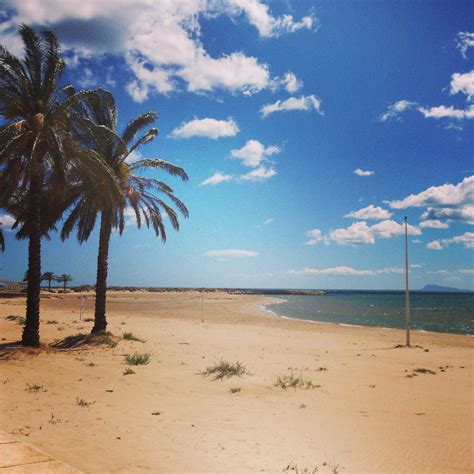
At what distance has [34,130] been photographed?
40.5 ft

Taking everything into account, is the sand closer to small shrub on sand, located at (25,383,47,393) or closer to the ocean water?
small shrub on sand, located at (25,383,47,393)

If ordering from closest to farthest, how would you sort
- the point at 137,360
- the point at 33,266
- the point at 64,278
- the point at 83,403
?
the point at 83,403, the point at 137,360, the point at 33,266, the point at 64,278

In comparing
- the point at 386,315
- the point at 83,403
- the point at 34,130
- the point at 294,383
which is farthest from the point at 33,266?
the point at 386,315

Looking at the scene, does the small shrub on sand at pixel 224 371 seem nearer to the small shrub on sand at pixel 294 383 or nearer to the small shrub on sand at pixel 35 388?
the small shrub on sand at pixel 294 383

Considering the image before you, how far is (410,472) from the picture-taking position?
5191 millimetres

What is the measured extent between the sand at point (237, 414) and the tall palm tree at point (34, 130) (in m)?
4.17

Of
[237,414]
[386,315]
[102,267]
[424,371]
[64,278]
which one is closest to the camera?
[237,414]

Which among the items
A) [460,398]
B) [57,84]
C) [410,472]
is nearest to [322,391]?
[460,398]

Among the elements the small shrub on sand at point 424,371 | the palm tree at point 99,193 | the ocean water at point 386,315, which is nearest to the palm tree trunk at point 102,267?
the palm tree at point 99,193

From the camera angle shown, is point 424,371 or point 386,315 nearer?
point 424,371

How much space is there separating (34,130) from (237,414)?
10.4 metres

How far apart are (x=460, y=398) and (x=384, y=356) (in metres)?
6.28

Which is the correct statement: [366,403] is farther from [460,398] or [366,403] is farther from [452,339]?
[452,339]

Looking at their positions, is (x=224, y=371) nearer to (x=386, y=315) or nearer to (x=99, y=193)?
(x=99, y=193)
